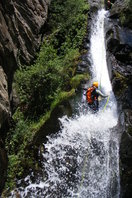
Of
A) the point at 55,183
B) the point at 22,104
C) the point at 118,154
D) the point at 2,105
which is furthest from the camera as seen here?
the point at 22,104

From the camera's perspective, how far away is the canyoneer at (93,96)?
10180 millimetres

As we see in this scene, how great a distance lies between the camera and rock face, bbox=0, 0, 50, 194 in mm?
7168

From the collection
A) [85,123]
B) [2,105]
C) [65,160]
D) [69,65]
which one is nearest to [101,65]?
[69,65]

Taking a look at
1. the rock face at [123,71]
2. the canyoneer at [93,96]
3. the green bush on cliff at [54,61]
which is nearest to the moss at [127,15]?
the rock face at [123,71]

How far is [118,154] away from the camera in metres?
8.30

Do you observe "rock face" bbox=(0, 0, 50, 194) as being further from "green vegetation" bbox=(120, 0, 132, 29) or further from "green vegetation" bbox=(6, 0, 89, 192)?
"green vegetation" bbox=(120, 0, 132, 29)

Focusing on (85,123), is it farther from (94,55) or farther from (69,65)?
(94,55)

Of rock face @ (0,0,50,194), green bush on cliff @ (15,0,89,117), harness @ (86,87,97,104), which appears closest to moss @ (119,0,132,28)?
green bush on cliff @ (15,0,89,117)

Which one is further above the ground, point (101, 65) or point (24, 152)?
point (101, 65)

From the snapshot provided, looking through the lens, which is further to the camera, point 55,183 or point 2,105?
point 55,183

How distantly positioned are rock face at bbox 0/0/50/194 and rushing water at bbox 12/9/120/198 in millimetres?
1707

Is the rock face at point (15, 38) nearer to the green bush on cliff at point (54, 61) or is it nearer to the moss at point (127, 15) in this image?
the green bush on cliff at point (54, 61)

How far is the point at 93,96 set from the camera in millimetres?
10258

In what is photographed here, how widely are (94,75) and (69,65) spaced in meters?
1.69
